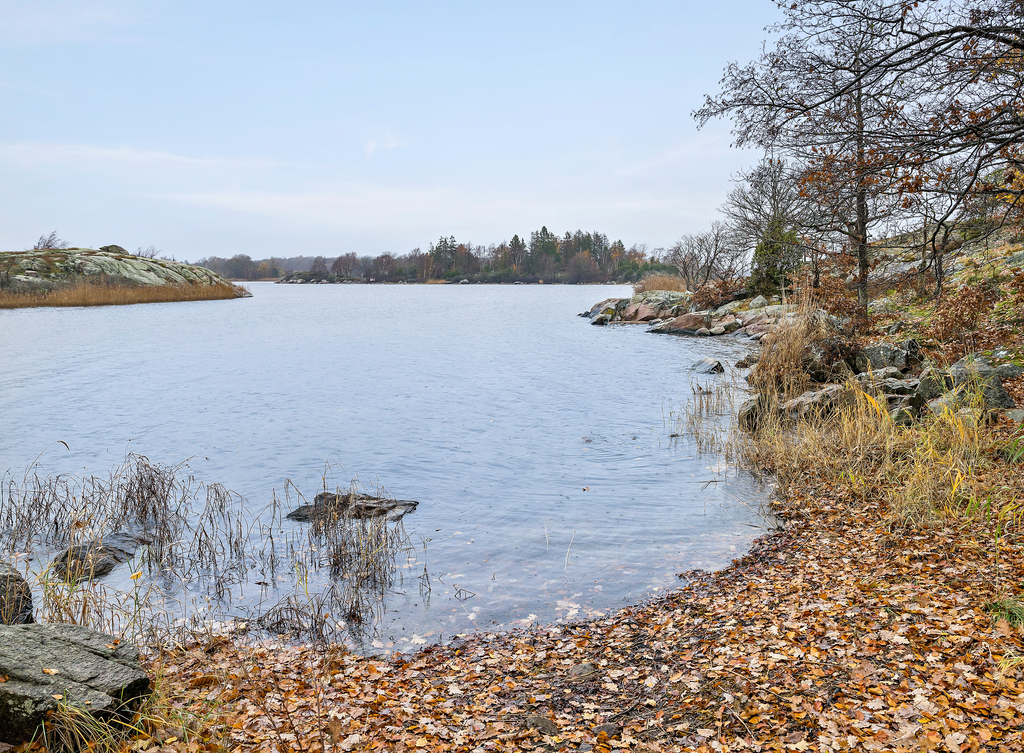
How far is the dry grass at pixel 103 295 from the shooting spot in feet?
142

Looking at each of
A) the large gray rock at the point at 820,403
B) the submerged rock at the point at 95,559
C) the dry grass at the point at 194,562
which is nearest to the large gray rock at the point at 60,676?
the dry grass at the point at 194,562

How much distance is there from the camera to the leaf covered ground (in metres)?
3.83

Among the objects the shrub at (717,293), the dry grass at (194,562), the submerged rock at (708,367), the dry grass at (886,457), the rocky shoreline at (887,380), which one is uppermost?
the shrub at (717,293)

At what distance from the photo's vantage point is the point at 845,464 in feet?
29.6

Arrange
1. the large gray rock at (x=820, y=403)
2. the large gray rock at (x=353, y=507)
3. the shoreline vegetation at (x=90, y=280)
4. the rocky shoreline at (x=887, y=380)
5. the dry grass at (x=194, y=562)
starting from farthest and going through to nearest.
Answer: the shoreline vegetation at (x=90, y=280)
the large gray rock at (x=820, y=403)
the rocky shoreline at (x=887, y=380)
the large gray rock at (x=353, y=507)
the dry grass at (x=194, y=562)

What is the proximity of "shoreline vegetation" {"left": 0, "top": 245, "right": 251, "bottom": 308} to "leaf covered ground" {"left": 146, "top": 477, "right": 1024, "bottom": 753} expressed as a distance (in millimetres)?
49848

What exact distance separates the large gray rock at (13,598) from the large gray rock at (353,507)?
3241 mm

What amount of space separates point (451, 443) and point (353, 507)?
4.79m

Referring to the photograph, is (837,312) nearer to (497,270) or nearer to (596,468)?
(596,468)

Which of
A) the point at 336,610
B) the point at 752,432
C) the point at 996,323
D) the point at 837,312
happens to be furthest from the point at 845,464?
the point at 837,312

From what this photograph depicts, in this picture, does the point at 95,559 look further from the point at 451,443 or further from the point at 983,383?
the point at 983,383

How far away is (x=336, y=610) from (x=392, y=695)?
177 cm

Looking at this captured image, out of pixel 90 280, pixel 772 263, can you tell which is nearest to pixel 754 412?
pixel 772 263

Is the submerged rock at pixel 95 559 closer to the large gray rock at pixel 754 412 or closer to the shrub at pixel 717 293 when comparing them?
the large gray rock at pixel 754 412
